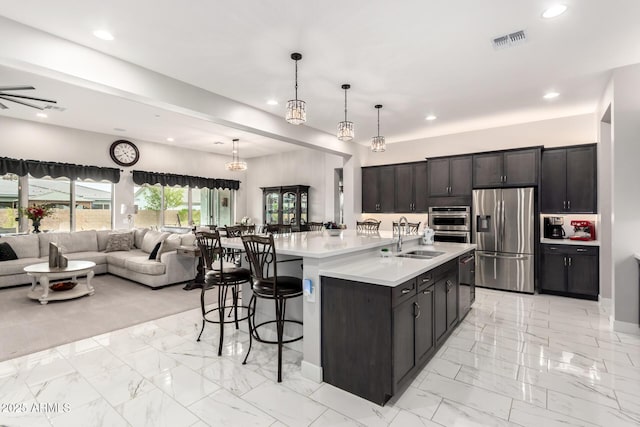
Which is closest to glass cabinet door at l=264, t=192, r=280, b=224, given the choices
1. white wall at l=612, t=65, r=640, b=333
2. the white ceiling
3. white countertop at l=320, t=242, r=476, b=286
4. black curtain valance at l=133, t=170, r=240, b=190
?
black curtain valance at l=133, t=170, r=240, b=190

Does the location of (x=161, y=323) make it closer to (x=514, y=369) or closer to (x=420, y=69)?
(x=514, y=369)

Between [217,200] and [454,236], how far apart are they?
7113mm

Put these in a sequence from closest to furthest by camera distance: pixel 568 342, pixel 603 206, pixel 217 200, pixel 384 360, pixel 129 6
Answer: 1. pixel 384 360
2. pixel 129 6
3. pixel 568 342
4. pixel 603 206
5. pixel 217 200

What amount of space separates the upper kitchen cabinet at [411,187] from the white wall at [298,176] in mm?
1825

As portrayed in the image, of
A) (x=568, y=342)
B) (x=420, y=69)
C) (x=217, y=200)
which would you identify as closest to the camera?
(x=568, y=342)

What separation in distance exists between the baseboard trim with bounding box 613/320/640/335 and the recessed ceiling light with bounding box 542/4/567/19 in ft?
11.1

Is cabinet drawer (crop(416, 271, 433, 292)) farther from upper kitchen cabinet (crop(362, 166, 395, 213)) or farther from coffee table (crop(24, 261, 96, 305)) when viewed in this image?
coffee table (crop(24, 261, 96, 305))

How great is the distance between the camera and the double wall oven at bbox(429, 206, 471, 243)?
18.9ft

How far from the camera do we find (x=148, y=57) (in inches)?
132

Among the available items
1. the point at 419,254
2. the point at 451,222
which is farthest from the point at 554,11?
the point at 451,222

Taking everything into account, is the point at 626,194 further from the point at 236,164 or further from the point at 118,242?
the point at 118,242

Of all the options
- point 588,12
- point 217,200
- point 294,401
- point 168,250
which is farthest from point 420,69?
point 217,200

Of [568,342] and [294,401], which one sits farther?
[568,342]

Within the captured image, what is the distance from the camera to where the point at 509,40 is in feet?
9.86
